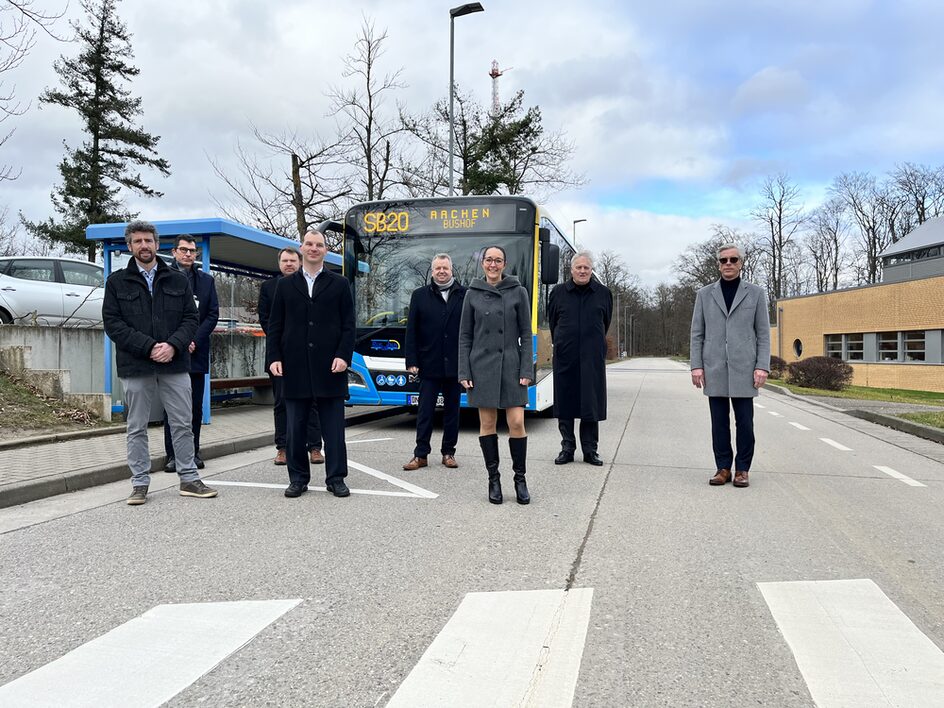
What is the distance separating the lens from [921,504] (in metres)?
5.57

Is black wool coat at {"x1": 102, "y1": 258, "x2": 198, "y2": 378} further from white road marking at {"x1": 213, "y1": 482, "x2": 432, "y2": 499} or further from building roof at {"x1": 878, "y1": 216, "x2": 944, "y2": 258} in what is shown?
building roof at {"x1": 878, "y1": 216, "x2": 944, "y2": 258}

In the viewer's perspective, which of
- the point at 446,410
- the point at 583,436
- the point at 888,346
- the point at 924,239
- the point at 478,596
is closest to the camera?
the point at 478,596

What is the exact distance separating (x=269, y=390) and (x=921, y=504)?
402 inches

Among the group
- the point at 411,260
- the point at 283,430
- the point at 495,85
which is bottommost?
the point at 283,430

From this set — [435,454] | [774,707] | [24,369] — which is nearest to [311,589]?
[774,707]

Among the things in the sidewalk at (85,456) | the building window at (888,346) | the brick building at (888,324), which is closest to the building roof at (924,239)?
the brick building at (888,324)

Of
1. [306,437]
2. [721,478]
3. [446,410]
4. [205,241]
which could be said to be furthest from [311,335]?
[205,241]

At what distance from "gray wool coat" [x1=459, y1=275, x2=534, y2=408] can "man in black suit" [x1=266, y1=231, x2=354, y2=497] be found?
966mm

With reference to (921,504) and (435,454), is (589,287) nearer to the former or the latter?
(435,454)

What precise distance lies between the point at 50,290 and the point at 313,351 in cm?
996

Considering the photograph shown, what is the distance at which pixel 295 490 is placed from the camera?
221 inches

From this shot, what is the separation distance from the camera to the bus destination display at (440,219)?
9555 mm

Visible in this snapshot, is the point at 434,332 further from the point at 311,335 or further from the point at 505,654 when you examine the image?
the point at 505,654

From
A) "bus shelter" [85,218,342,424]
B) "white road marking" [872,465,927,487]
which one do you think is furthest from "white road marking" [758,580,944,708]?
"bus shelter" [85,218,342,424]
